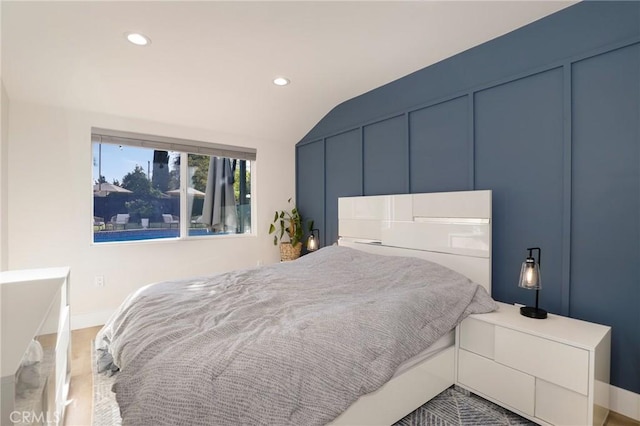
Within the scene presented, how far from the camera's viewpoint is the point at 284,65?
2723mm

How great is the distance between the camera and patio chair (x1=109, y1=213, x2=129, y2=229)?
340cm

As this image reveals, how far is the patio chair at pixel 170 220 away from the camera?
147 inches

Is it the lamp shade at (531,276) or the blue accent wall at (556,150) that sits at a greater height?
the blue accent wall at (556,150)

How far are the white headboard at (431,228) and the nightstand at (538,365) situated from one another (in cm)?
49

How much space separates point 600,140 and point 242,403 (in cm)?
246

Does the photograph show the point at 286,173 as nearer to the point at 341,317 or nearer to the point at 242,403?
the point at 341,317

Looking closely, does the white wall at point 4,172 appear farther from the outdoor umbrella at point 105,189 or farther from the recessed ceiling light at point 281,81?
the recessed ceiling light at point 281,81

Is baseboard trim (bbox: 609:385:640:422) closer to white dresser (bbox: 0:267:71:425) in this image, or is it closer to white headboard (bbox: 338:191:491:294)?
white headboard (bbox: 338:191:491:294)

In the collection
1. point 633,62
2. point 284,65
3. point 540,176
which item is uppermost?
point 284,65

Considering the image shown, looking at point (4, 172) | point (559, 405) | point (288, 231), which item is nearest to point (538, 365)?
point (559, 405)

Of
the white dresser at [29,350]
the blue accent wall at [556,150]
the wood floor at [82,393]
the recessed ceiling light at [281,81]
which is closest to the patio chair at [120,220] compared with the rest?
the wood floor at [82,393]

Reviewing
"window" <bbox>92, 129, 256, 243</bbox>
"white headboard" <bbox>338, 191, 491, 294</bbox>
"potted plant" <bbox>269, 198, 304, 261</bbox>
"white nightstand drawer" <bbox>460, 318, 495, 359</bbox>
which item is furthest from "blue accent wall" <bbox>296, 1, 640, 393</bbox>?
"window" <bbox>92, 129, 256, 243</bbox>

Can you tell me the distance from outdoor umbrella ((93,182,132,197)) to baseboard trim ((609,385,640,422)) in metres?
4.57

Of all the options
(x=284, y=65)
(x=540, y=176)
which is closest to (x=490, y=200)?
(x=540, y=176)
